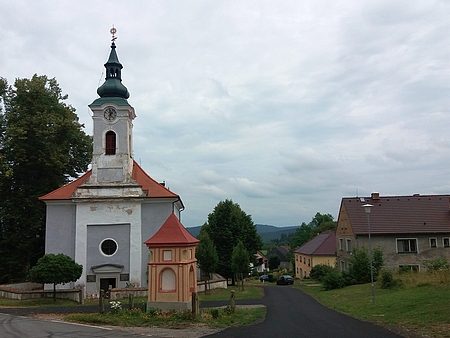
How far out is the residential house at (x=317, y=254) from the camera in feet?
172

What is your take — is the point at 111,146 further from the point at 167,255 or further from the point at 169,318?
the point at 169,318

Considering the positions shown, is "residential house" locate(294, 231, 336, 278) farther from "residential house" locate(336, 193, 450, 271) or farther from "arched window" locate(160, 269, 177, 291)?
"arched window" locate(160, 269, 177, 291)

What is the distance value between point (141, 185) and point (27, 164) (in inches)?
388

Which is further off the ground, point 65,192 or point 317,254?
point 65,192

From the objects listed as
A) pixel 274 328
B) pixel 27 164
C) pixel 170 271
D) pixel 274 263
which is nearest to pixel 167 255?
pixel 170 271

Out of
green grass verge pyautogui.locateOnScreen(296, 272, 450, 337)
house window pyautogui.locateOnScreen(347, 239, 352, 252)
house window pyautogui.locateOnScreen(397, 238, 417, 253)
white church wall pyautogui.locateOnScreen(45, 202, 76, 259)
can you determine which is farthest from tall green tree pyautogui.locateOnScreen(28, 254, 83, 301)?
house window pyautogui.locateOnScreen(397, 238, 417, 253)

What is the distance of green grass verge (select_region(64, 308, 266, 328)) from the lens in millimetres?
16125

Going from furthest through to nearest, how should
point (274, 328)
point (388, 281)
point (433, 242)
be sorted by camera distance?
point (433, 242) → point (388, 281) → point (274, 328)

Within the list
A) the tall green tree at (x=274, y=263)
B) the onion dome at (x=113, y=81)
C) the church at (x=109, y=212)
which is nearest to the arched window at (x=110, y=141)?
the church at (x=109, y=212)

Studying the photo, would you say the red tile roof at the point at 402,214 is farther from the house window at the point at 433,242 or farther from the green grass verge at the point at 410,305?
the green grass verge at the point at 410,305

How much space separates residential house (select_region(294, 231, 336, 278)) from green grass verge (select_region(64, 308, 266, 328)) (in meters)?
35.1

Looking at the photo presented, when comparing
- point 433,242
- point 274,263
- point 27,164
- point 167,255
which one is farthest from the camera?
point 274,263

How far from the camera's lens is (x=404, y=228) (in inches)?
1420

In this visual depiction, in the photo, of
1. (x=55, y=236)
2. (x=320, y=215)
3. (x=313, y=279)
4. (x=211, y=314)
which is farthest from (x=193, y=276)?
(x=320, y=215)
